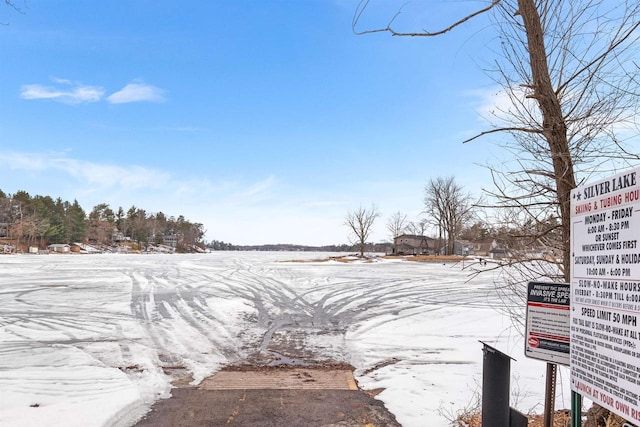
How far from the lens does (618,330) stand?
204 cm

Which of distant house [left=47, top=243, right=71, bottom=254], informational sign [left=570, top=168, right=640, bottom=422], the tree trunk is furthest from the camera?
distant house [left=47, top=243, right=71, bottom=254]

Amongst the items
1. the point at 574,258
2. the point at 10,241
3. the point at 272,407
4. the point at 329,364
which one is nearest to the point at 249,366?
the point at 329,364

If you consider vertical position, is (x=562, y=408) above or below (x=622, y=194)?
below

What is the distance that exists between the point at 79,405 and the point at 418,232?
282 feet

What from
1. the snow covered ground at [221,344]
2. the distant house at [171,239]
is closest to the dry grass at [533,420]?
the snow covered ground at [221,344]

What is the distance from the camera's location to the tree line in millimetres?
86125

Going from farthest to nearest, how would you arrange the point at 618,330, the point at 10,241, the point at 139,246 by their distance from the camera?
the point at 139,246, the point at 10,241, the point at 618,330

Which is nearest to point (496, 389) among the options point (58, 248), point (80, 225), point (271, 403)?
point (271, 403)

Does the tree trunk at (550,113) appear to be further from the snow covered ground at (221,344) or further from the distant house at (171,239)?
the distant house at (171,239)

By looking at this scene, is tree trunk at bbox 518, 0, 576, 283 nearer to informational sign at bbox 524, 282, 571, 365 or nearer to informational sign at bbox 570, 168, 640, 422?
informational sign at bbox 524, 282, 571, 365

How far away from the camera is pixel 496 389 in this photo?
12.0 ft

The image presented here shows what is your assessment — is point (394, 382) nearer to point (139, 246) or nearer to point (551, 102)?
point (551, 102)

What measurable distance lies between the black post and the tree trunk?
0.88 m

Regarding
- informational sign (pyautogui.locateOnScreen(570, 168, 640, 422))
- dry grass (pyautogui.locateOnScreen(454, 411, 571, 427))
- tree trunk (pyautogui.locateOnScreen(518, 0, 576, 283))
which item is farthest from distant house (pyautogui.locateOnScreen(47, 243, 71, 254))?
informational sign (pyautogui.locateOnScreen(570, 168, 640, 422))
